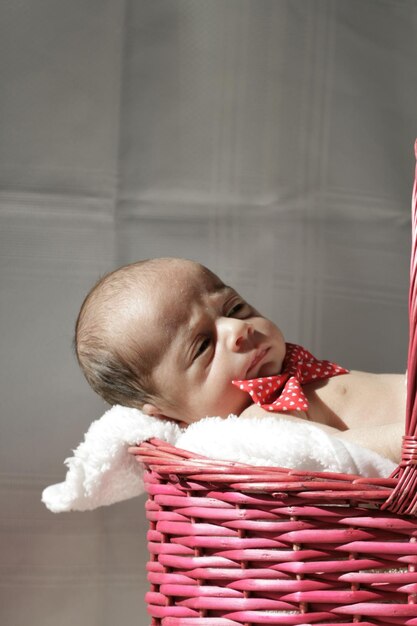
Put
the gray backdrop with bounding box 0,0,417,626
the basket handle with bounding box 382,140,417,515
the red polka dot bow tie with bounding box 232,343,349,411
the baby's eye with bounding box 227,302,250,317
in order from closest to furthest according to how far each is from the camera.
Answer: the basket handle with bounding box 382,140,417,515, the red polka dot bow tie with bounding box 232,343,349,411, the baby's eye with bounding box 227,302,250,317, the gray backdrop with bounding box 0,0,417,626

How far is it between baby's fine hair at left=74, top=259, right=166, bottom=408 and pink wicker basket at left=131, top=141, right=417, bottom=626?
1.06ft

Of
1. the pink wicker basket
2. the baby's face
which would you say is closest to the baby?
the baby's face

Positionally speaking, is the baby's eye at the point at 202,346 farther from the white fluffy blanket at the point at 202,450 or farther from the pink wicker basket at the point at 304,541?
the pink wicker basket at the point at 304,541

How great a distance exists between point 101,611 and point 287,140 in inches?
38.0

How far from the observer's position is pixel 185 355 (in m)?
1.35

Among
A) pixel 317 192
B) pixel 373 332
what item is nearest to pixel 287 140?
pixel 317 192

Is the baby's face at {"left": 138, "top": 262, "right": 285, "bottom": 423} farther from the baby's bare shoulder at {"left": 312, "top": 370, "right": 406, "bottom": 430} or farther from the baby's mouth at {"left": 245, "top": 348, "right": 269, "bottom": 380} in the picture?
the baby's bare shoulder at {"left": 312, "top": 370, "right": 406, "bottom": 430}

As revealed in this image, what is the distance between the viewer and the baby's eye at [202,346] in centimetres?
136

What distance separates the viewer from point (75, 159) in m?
1.75

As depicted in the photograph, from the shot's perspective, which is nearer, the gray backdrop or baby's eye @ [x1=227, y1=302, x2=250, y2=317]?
baby's eye @ [x1=227, y1=302, x2=250, y2=317]

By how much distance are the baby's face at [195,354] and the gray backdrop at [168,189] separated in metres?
0.43

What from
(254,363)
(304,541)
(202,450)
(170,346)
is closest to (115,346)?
(170,346)

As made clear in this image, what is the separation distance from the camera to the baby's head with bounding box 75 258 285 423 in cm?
135

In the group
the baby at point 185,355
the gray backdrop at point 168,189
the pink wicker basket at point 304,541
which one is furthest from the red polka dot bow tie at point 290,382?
the gray backdrop at point 168,189
